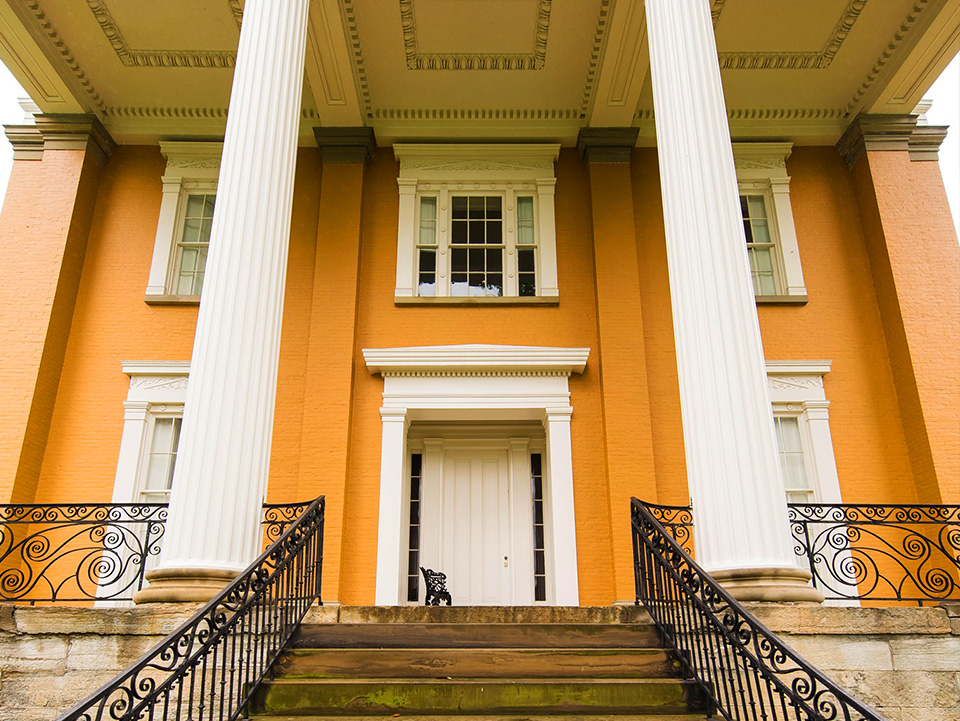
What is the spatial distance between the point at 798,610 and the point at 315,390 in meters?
6.77

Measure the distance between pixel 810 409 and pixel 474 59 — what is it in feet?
22.4

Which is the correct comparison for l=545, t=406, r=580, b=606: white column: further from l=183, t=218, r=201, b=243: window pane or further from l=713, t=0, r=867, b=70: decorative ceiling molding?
l=183, t=218, r=201, b=243: window pane

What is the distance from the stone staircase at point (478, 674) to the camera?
16.9 feet

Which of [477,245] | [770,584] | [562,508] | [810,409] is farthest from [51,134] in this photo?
[810,409]

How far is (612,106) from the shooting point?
11609mm

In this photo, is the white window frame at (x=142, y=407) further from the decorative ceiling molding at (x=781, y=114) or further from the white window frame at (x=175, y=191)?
the decorative ceiling molding at (x=781, y=114)

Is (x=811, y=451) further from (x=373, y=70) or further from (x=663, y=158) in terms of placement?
(x=373, y=70)

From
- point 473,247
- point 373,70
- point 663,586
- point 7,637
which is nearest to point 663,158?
point 663,586

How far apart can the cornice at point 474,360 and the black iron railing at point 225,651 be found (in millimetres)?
3851

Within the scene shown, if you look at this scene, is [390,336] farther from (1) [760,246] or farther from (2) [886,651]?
(2) [886,651]

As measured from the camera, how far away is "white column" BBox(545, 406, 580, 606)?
9.73m

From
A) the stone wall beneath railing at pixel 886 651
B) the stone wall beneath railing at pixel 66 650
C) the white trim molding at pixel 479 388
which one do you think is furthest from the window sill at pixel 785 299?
the stone wall beneath railing at pixel 66 650

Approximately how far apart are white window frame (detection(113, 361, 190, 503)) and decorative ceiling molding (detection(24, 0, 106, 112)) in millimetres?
4230

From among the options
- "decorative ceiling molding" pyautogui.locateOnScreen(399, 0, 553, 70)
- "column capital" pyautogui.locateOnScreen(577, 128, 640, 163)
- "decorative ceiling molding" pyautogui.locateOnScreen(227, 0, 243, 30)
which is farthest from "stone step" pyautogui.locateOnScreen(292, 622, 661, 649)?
"decorative ceiling molding" pyautogui.locateOnScreen(227, 0, 243, 30)
